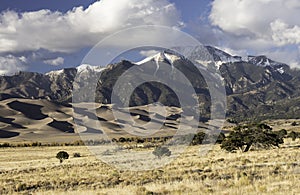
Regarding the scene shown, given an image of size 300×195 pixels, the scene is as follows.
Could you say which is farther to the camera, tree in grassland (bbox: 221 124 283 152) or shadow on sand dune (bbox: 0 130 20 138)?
shadow on sand dune (bbox: 0 130 20 138)

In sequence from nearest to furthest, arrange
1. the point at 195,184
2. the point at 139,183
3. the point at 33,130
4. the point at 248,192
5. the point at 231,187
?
the point at 248,192, the point at 231,187, the point at 195,184, the point at 139,183, the point at 33,130

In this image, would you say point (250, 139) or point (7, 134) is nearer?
point (250, 139)

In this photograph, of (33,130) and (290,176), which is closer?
(290,176)

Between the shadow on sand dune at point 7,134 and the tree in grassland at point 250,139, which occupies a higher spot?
the shadow on sand dune at point 7,134

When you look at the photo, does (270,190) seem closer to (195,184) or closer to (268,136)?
(195,184)

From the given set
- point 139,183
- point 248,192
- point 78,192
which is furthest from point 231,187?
point 78,192

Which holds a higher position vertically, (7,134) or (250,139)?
(7,134)

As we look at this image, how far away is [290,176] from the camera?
19.8m

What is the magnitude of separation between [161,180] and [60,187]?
17.8 ft

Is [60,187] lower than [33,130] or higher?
lower

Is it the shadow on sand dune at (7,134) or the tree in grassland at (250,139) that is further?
the shadow on sand dune at (7,134)

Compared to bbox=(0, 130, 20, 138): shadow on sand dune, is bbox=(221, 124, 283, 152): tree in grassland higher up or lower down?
lower down

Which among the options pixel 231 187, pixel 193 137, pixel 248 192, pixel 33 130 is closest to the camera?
pixel 248 192

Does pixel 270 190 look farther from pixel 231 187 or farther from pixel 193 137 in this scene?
pixel 193 137
